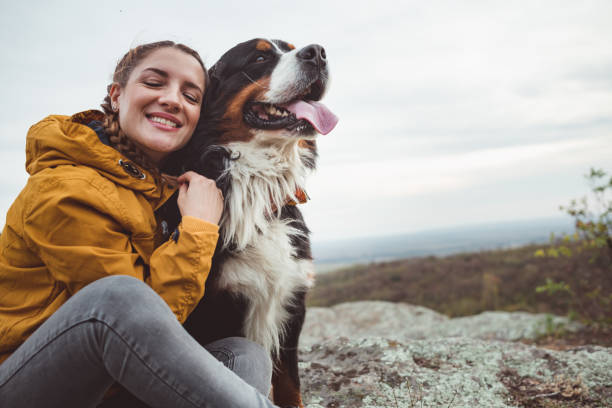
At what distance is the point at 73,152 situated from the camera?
1597 mm

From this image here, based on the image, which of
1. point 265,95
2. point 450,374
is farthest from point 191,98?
point 450,374

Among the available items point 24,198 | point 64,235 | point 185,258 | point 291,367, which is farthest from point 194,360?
point 291,367

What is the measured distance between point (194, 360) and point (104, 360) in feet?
0.94

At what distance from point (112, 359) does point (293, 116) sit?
162cm

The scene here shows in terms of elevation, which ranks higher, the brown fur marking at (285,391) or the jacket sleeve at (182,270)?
the jacket sleeve at (182,270)

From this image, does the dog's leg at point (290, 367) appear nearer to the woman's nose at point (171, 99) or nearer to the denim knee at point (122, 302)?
the denim knee at point (122, 302)

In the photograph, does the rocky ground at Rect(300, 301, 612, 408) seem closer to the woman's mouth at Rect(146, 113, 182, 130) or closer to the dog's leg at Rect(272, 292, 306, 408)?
the dog's leg at Rect(272, 292, 306, 408)

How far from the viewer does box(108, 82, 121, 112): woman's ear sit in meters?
2.11

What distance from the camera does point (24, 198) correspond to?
148 cm

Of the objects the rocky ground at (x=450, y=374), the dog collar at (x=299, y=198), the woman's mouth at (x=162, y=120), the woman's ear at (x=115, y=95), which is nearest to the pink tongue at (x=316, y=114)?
the dog collar at (x=299, y=198)

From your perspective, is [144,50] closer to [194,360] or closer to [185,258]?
[185,258]

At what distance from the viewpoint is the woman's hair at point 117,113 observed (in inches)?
73.1

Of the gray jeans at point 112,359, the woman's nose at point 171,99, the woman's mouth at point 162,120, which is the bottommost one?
the gray jeans at point 112,359

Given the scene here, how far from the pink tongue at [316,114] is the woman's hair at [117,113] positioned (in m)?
0.58
